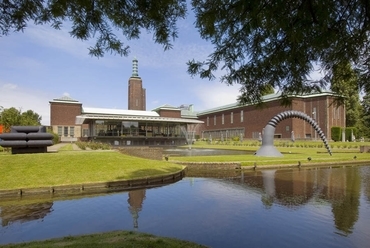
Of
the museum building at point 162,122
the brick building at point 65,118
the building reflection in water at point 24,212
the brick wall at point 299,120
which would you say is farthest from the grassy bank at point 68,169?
the brick building at point 65,118

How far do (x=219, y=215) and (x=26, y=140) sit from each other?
1518 cm

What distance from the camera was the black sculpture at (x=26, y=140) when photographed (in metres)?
18.2

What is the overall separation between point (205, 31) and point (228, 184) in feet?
37.4

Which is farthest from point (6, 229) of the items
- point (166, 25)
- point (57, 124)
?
point (57, 124)

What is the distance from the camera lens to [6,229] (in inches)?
317

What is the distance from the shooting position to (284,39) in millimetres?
4066

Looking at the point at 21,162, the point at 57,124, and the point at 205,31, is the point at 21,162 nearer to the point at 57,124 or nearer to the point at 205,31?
the point at 205,31

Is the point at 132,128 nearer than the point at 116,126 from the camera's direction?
No

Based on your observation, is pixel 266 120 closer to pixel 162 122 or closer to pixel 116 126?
pixel 162 122

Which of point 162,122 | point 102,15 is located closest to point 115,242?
point 102,15

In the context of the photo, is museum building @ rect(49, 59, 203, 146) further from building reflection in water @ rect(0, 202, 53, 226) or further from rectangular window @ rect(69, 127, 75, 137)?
building reflection in water @ rect(0, 202, 53, 226)

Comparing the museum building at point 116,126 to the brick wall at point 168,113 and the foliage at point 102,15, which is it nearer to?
the brick wall at point 168,113

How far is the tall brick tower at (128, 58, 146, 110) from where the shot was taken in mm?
87688

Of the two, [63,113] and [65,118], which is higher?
[63,113]
